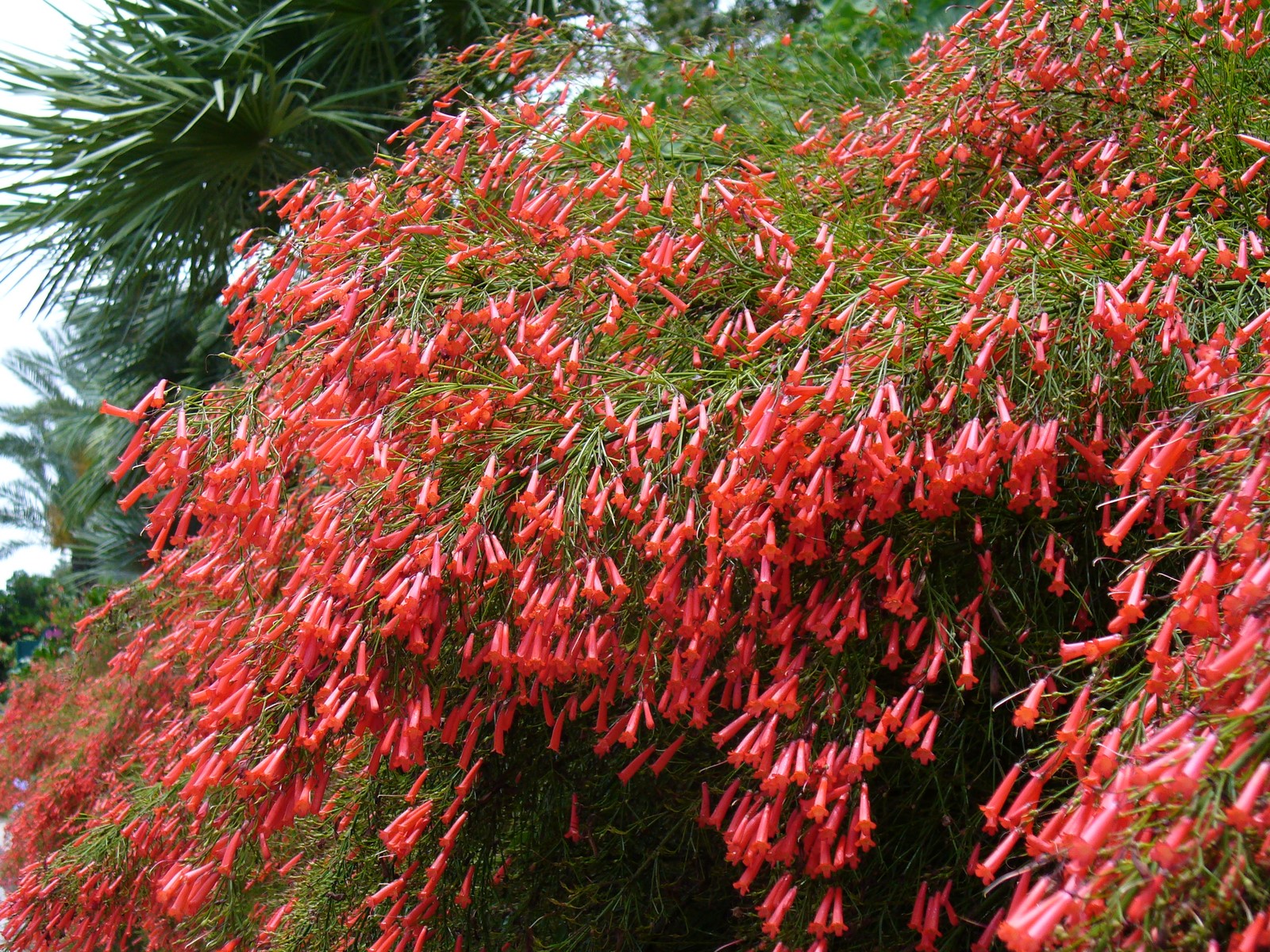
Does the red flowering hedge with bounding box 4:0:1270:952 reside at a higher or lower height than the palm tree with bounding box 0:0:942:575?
lower

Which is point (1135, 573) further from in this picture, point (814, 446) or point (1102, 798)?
point (814, 446)

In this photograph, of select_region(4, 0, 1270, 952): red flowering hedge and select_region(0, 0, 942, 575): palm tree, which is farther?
select_region(0, 0, 942, 575): palm tree

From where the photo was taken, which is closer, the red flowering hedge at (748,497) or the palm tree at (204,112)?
the red flowering hedge at (748,497)

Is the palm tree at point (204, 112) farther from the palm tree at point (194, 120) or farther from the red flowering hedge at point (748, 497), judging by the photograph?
the red flowering hedge at point (748, 497)

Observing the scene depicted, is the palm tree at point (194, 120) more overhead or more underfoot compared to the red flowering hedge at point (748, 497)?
more overhead

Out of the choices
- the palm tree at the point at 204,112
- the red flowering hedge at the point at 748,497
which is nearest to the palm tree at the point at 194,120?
the palm tree at the point at 204,112

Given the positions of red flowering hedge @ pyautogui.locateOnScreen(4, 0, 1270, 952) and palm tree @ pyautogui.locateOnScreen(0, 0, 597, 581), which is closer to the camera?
red flowering hedge @ pyautogui.locateOnScreen(4, 0, 1270, 952)

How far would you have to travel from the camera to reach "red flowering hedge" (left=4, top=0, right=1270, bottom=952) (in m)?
1.90

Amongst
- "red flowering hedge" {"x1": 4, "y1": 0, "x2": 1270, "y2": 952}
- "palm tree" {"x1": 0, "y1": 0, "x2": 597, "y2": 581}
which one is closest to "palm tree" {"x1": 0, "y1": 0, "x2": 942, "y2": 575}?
"palm tree" {"x1": 0, "y1": 0, "x2": 597, "y2": 581}

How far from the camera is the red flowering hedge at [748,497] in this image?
1903 mm

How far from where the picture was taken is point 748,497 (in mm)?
1893

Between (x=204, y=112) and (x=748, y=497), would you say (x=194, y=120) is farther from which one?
(x=748, y=497)

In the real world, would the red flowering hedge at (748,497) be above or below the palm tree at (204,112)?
below

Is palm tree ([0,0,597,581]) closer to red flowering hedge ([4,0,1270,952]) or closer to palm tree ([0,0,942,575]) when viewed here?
palm tree ([0,0,942,575])
